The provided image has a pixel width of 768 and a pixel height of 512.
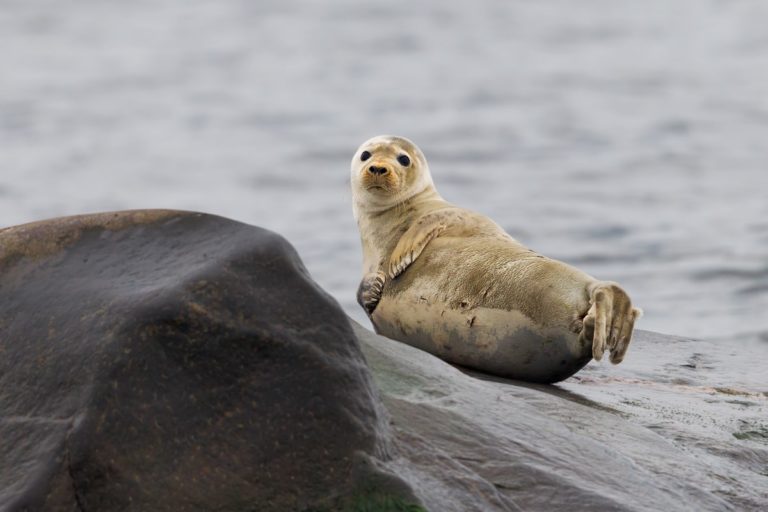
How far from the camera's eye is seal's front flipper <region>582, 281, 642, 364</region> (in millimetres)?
5762

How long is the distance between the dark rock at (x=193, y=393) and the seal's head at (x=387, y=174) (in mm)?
2835

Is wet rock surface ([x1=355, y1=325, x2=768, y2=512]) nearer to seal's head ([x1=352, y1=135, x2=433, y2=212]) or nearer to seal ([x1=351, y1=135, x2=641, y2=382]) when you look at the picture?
seal ([x1=351, y1=135, x2=641, y2=382])

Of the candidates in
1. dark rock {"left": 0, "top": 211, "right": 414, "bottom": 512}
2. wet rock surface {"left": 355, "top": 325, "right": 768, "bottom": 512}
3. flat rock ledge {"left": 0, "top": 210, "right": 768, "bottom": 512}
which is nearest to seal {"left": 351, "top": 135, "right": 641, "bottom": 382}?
wet rock surface {"left": 355, "top": 325, "right": 768, "bottom": 512}

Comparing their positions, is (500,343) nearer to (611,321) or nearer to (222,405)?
(611,321)

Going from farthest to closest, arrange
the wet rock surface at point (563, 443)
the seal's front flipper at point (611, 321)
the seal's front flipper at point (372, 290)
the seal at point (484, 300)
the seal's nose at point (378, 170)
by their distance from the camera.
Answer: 1. the seal's nose at point (378, 170)
2. the seal's front flipper at point (372, 290)
3. the seal at point (484, 300)
4. the seal's front flipper at point (611, 321)
5. the wet rock surface at point (563, 443)

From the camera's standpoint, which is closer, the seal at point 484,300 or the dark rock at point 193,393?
the dark rock at point 193,393

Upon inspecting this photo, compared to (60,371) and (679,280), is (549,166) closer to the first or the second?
(679,280)

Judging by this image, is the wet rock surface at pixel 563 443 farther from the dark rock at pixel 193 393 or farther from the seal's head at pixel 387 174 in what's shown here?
the seal's head at pixel 387 174

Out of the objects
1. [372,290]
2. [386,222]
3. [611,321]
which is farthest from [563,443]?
[386,222]

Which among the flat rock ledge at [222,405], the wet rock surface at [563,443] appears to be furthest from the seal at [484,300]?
the flat rock ledge at [222,405]

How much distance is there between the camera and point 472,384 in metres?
5.10

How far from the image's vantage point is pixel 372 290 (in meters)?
6.67

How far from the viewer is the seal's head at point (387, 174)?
7195 millimetres

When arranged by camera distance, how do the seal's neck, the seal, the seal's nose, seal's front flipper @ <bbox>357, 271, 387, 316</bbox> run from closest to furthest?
the seal → seal's front flipper @ <bbox>357, 271, 387, 316</bbox> → the seal's neck → the seal's nose
